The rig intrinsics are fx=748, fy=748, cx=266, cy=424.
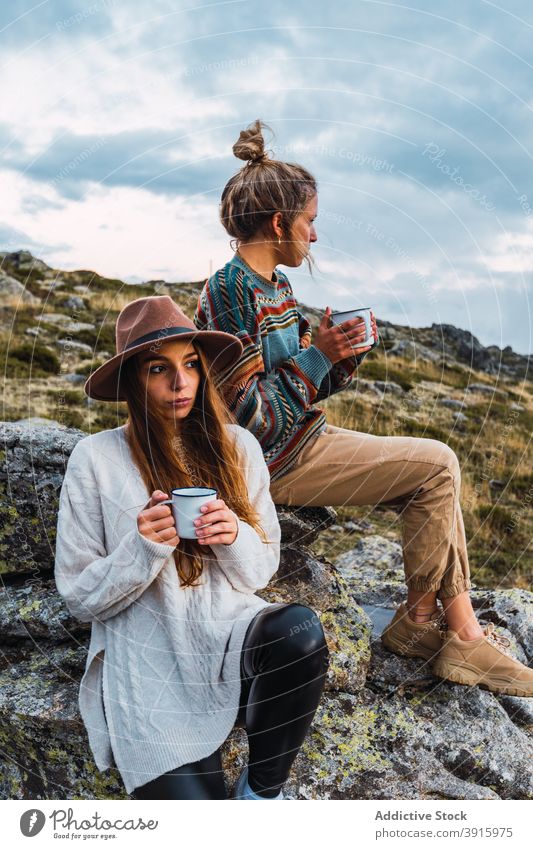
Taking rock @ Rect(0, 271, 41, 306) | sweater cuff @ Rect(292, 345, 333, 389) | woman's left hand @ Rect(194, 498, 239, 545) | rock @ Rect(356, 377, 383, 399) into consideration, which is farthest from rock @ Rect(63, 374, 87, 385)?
woman's left hand @ Rect(194, 498, 239, 545)

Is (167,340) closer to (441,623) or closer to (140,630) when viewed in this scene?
(140,630)

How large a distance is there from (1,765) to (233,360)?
1.83m

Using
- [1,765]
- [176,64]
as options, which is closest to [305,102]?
[176,64]

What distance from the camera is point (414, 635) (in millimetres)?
3506

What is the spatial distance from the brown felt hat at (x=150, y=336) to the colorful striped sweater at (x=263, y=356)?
0.35ft

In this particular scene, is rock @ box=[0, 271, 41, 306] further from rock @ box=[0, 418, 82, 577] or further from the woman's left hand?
the woman's left hand

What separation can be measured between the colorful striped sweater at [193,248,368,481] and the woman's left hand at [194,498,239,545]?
501mm

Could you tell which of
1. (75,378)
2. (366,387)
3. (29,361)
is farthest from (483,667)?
(29,361)

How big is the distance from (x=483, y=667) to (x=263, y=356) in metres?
1.74

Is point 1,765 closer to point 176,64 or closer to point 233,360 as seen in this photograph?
point 233,360

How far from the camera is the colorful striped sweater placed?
9.30 ft

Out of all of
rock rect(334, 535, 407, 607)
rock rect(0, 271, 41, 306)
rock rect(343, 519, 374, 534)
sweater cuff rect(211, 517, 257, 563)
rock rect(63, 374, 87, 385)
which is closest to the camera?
sweater cuff rect(211, 517, 257, 563)

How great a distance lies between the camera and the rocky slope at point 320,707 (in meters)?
2.83

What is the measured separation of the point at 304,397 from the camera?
288 centimetres
